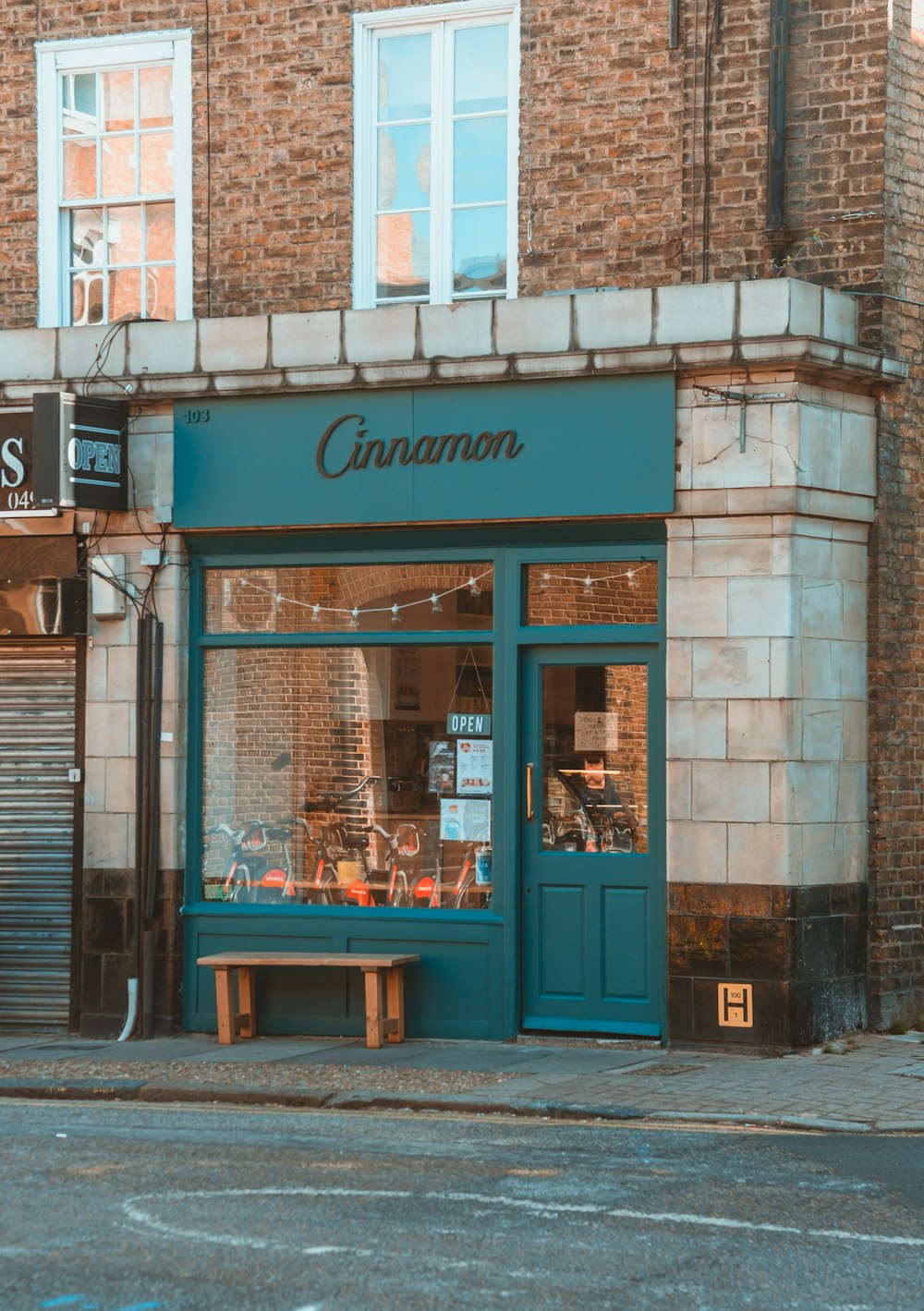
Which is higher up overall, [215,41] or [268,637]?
[215,41]

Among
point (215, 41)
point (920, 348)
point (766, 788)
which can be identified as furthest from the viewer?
point (215, 41)

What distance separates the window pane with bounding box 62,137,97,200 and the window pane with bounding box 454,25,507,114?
9.04 ft

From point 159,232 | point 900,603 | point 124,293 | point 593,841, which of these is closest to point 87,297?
point 124,293

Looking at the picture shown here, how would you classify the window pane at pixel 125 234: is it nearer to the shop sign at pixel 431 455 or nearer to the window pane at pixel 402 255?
the shop sign at pixel 431 455

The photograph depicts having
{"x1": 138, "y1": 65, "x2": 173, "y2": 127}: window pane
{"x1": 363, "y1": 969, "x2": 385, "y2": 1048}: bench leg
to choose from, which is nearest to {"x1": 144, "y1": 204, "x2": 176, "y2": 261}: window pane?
{"x1": 138, "y1": 65, "x2": 173, "y2": 127}: window pane

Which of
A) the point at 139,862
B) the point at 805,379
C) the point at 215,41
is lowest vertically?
the point at 139,862

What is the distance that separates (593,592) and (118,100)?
5.10 metres

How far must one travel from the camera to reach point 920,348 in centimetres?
1170

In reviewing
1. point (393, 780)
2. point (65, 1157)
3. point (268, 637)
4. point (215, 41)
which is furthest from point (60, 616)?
point (65, 1157)

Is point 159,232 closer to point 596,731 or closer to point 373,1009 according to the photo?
point 596,731

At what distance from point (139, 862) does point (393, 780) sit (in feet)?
5.88

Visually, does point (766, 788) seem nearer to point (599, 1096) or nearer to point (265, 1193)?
point (599, 1096)

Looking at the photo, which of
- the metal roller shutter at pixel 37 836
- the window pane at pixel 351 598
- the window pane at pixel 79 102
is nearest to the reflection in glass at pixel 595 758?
the window pane at pixel 351 598

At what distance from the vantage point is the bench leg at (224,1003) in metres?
11.5
